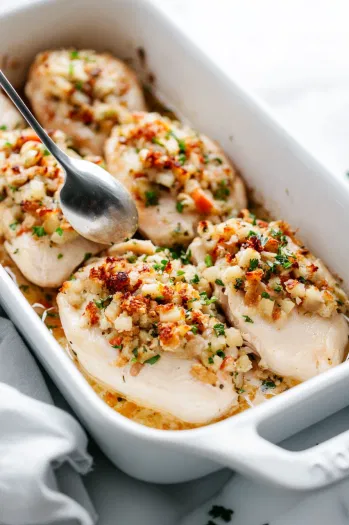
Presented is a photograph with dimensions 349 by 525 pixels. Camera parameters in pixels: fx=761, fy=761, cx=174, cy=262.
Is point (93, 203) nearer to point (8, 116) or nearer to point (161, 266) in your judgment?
point (161, 266)

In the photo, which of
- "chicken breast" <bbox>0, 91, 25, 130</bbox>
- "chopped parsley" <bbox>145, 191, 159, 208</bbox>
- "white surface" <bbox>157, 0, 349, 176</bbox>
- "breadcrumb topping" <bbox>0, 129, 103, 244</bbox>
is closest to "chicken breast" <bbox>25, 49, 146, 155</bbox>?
"chicken breast" <bbox>0, 91, 25, 130</bbox>

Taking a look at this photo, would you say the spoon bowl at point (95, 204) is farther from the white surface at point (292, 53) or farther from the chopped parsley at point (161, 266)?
the white surface at point (292, 53)

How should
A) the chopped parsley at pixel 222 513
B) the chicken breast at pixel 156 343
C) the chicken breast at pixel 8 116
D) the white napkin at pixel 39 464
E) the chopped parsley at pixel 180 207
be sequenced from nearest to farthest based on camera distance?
the white napkin at pixel 39 464 → the chicken breast at pixel 156 343 → the chopped parsley at pixel 222 513 → the chopped parsley at pixel 180 207 → the chicken breast at pixel 8 116

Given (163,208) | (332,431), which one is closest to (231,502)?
(332,431)

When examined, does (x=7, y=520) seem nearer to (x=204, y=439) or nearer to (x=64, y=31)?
(x=204, y=439)

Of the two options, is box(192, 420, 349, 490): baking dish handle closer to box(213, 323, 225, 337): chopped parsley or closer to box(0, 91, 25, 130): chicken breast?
A: box(213, 323, 225, 337): chopped parsley

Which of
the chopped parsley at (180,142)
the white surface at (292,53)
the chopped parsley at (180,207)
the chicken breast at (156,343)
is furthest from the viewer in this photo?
the white surface at (292,53)

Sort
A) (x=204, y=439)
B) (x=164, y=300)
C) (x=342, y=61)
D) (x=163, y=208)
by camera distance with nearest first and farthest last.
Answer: (x=204, y=439) → (x=164, y=300) → (x=163, y=208) → (x=342, y=61)

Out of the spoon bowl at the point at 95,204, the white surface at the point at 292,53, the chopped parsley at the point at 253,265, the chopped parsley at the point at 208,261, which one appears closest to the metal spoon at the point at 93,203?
the spoon bowl at the point at 95,204
